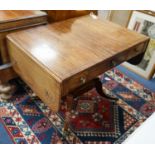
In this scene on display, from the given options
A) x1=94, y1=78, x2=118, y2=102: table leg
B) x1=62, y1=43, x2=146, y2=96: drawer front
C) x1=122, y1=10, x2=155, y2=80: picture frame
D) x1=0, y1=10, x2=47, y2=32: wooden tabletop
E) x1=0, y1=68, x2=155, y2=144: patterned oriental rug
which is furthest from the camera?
x1=122, y1=10, x2=155, y2=80: picture frame

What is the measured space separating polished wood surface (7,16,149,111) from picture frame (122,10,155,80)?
0.63 meters

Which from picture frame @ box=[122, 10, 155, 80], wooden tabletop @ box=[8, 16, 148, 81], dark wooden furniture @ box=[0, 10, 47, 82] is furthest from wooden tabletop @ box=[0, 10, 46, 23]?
picture frame @ box=[122, 10, 155, 80]

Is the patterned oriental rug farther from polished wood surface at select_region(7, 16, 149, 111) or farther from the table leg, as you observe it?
polished wood surface at select_region(7, 16, 149, 111)

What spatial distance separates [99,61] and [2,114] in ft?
3.18

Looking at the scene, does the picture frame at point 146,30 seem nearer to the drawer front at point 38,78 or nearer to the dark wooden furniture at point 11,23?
the dark wooden furniture at point 11,23

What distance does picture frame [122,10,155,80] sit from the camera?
6.13 feet

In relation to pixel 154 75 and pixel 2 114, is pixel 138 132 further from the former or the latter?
pixel 154 75

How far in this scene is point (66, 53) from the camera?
1068mm

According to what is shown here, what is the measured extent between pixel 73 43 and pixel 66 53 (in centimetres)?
13

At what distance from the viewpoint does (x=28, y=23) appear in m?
1.32

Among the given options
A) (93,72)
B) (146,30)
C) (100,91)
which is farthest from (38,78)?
(146,30)

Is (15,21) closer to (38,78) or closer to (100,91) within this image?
(38,78)

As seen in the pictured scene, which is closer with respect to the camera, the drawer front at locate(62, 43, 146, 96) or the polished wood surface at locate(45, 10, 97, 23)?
the drawer front at locate(62, 43, 146, 96)

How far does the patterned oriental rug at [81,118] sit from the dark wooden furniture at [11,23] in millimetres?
340
